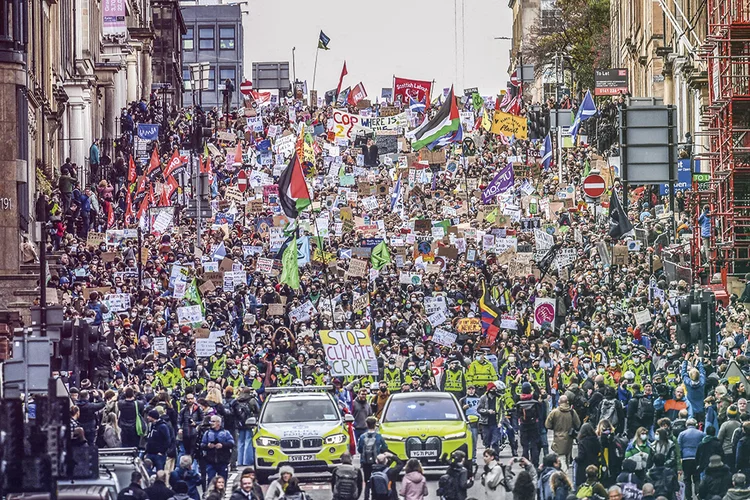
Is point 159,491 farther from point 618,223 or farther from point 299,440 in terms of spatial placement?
point 618,223

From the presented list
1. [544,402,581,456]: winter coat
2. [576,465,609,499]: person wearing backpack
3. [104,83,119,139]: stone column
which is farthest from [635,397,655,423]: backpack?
[104,83,119,139]: stone column

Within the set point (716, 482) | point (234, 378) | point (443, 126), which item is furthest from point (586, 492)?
point (443, 126)

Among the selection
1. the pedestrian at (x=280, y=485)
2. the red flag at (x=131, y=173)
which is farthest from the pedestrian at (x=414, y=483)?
the red flag at (x=131, y=173)

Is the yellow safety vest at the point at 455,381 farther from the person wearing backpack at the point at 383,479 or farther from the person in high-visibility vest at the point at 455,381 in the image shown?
the person wearing backpack at the point at 383,479

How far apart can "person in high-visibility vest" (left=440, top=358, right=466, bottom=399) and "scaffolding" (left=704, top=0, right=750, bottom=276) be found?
10424 mm

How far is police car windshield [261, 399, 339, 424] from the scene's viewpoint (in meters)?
28.3

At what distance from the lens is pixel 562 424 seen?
27.7 metres

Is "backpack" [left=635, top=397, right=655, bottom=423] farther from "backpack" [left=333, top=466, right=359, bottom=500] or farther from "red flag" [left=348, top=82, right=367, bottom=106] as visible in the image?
"red flag" [left=348, top=82, right=367, bottom=106]

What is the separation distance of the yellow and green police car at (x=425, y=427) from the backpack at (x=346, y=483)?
3813mm

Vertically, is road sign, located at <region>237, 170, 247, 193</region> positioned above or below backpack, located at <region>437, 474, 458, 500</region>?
above

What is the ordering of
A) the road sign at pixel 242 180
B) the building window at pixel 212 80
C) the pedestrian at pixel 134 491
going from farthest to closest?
1. the building window at pixel 212 80
2. the road sign at pixel 242 180
3. the pedestrian at pixel 134 491

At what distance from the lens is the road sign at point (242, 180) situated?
60.7 m

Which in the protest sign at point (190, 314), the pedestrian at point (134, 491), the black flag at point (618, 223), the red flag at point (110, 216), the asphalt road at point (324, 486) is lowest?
the asphalt road at point (324, 486)

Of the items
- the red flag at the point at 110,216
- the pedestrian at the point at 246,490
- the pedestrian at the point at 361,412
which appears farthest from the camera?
the red flag at the point at 110,216
